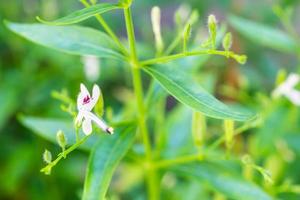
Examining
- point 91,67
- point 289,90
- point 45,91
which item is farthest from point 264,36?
point 45,91

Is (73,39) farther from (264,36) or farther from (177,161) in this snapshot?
(264,36)

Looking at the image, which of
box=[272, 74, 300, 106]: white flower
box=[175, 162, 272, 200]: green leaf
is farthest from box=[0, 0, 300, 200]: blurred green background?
box=[175, 162, 272, 200]: green leaf

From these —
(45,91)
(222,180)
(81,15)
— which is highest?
(81,15)

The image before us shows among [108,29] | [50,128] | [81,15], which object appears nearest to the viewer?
[81,15]

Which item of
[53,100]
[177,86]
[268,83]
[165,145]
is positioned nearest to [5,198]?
[53,100]

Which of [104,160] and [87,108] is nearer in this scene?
[87,108]

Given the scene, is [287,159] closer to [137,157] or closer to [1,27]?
[137,157]

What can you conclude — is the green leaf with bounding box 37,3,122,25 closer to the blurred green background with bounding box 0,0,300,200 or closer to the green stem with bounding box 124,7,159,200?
the green stem with bounding box 124,7,159,200
